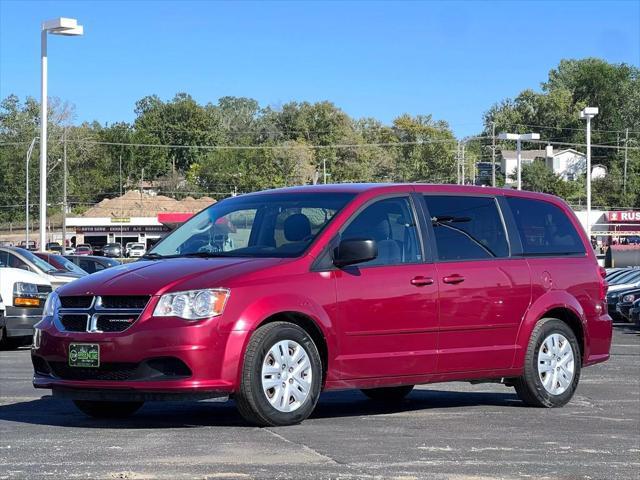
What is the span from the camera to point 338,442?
7.43 meters

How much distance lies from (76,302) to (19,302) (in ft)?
33.3

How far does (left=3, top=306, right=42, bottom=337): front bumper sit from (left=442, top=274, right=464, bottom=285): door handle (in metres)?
10.1

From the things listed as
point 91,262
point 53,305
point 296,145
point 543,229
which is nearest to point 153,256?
point 53,305

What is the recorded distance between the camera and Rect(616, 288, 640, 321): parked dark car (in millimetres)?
31181

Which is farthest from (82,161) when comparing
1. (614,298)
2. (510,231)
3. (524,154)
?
(510,231)

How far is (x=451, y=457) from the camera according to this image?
275 inches

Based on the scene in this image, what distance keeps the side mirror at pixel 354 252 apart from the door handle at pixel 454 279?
912 millimetres

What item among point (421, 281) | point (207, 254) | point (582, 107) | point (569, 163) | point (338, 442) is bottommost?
point (338, 442)

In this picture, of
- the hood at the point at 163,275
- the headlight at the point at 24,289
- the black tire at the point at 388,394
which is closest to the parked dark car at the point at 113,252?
the headlight at the point at 24,289

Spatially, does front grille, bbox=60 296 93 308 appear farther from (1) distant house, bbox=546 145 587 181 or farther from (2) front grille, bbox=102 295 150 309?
(1) distant house, bbox=546 145 587 181

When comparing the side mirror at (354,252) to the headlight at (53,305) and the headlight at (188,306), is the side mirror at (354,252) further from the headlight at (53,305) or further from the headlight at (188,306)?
the headlight at (53,305)

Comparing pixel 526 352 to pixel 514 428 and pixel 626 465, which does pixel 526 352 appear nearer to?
pixel 514 428

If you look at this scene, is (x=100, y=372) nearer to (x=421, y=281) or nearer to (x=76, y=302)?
(x=76, y=302)

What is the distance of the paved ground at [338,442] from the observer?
6391mm
